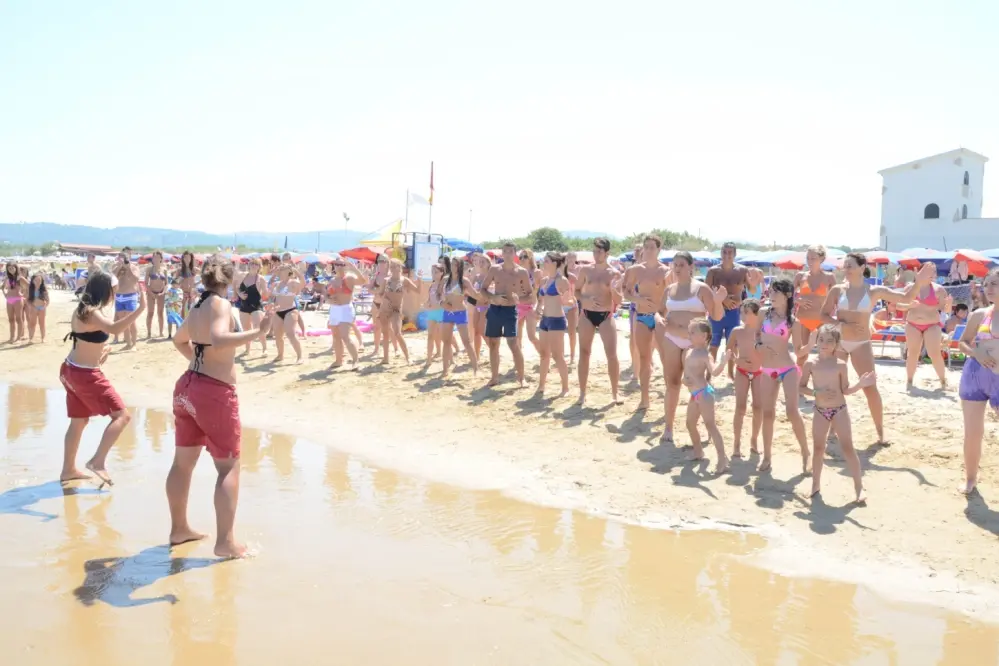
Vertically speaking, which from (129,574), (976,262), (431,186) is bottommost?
(129,574)

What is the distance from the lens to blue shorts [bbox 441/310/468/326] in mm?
9805

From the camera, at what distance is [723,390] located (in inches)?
342

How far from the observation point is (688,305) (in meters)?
6.85

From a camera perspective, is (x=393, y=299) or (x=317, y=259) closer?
(x=393, y=299)

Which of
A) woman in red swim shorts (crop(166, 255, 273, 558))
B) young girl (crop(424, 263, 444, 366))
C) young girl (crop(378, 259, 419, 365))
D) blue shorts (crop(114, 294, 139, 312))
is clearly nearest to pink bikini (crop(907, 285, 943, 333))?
young girl (crop(424, 263, 444, 366))

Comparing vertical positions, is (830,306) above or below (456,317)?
above

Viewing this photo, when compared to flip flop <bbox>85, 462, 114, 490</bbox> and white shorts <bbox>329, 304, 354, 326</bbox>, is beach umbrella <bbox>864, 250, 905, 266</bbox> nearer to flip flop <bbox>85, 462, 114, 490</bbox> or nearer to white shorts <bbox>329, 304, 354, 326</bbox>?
white shorts <bbox>329, 304, 354, 326</bbox>

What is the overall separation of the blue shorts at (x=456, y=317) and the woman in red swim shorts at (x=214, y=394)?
533cm

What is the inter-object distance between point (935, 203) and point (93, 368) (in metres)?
48.1

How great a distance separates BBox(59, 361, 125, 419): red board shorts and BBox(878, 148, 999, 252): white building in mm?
45666

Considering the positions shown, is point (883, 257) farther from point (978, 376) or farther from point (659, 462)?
point (659, 462)

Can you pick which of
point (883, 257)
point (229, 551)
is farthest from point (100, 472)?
point (883, 257)

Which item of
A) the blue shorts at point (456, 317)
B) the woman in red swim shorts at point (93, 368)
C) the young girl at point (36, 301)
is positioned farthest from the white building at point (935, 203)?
the woman in red swim shorts at point (93, 368)

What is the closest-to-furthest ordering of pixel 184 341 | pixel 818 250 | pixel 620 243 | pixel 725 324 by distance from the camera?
pixel 184 341 → pixel 818 250 → pixel 725 324 → pixel 620 243
